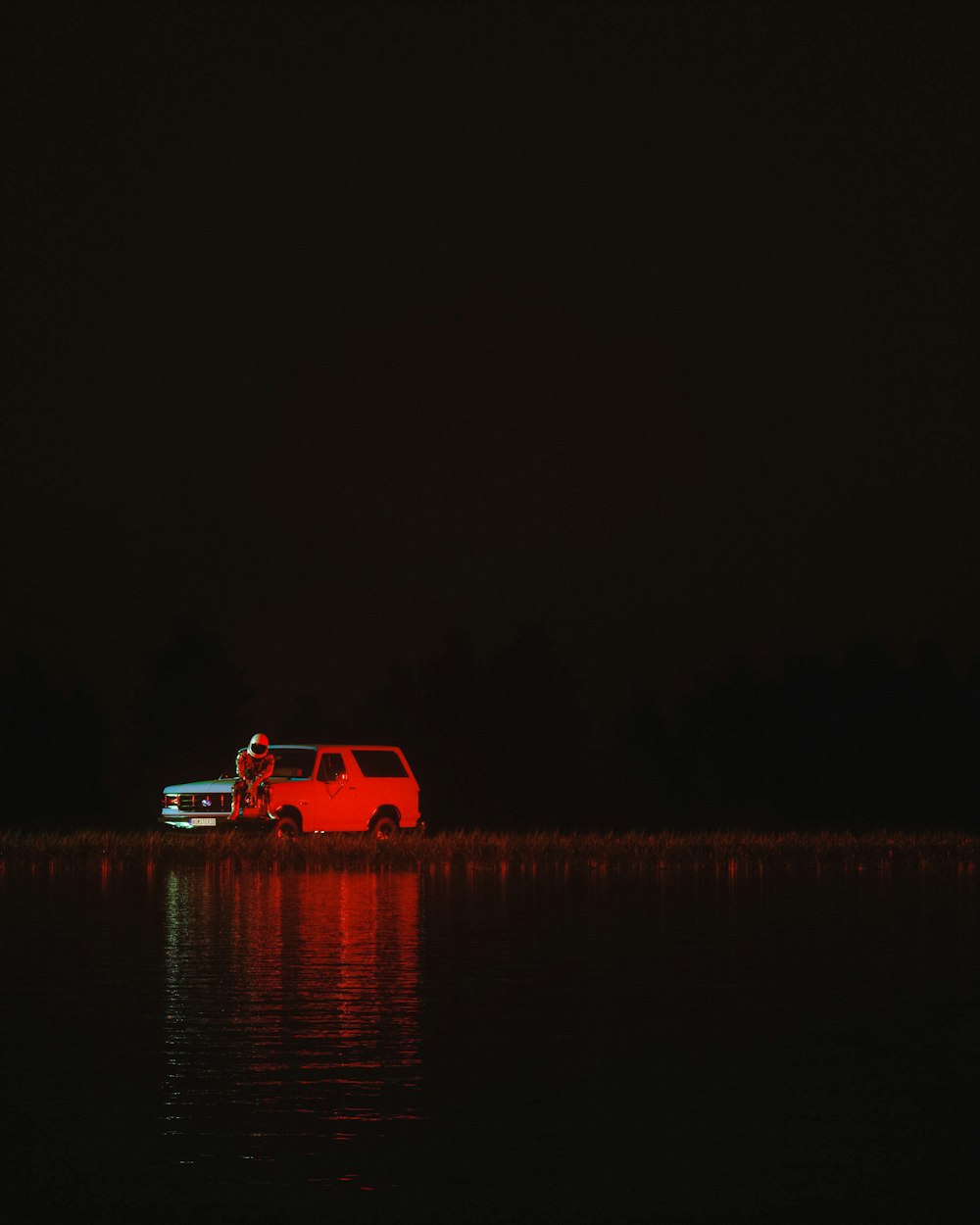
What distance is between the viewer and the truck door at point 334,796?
36688 mm

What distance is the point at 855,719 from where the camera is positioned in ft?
237

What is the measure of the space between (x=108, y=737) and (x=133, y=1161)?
6860cm

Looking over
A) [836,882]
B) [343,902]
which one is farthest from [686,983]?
[836,882]

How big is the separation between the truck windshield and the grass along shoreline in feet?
4.33

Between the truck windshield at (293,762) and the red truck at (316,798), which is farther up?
the truck windshield at (293,762)

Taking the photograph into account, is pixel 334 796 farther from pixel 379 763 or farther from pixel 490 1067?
pixel 490 1067

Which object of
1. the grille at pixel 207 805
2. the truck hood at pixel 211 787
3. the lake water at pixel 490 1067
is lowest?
the lake water at pixel 490 1067

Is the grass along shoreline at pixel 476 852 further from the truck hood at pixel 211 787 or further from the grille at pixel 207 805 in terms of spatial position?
the truck hood at pixel 211 787

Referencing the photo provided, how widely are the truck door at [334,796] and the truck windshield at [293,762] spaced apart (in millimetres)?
213

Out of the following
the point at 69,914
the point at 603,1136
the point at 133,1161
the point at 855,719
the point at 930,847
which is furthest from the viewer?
the point at 855,719

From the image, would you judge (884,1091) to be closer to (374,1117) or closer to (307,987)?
(374,1117)

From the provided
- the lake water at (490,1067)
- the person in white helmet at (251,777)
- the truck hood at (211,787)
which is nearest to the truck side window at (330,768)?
the person in white helmet at (251,777)

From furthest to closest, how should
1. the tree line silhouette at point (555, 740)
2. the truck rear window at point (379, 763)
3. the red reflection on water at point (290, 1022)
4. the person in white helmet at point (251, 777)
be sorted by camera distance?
the tree line silhouette at point (555, 740), the truck rear window at point (379, 763), the person in white helmet at point (251, 777), the red reflection on water at point (290, 1022)

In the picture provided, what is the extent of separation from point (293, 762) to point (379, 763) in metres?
1.89
